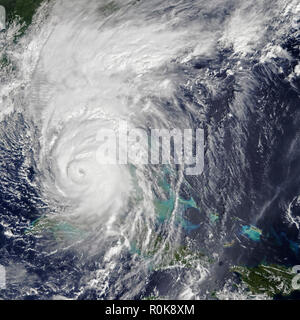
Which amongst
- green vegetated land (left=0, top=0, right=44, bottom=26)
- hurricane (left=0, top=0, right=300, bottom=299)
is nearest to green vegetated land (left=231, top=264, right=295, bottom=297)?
hurricane (left=0, top=0, right=300, bottom=299)

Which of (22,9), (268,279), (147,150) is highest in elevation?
(22,9)

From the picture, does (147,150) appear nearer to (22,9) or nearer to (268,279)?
(268,279)

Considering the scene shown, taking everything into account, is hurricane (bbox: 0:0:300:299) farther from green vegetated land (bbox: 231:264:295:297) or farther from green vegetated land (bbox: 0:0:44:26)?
green vegetated land (bbox: 0:0:44:26)

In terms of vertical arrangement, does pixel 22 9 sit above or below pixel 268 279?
above

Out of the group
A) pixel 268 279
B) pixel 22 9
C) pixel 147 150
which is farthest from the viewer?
pixel 22 9

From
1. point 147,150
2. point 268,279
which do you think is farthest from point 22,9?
point 268,279

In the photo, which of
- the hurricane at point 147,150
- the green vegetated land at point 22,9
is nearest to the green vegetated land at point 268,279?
the hurricane at point 147,150

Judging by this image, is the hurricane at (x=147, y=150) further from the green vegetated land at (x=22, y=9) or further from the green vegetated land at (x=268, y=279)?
the green vegetated land at (x=22, y=9)
